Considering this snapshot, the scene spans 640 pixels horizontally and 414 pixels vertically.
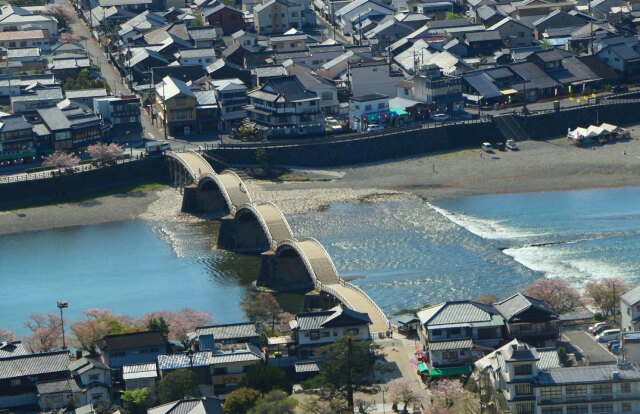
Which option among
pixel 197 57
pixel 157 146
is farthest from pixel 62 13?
pixel 157 146

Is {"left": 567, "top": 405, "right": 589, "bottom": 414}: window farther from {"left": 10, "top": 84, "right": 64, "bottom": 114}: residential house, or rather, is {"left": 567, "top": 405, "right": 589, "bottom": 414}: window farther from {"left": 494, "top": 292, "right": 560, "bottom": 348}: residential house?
{"left": 10, "top": 84, "right": 64, "bottom": 114}: residential house

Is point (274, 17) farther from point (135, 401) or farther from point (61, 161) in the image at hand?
point (135, 401)

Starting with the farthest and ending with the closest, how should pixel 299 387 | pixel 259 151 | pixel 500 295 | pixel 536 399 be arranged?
pixel 259 151 → pixel 500 295 → pixel 299 387 → pixel 536 399

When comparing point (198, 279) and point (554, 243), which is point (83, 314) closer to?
point (198, 279)

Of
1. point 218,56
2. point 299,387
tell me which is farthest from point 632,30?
point 299,387

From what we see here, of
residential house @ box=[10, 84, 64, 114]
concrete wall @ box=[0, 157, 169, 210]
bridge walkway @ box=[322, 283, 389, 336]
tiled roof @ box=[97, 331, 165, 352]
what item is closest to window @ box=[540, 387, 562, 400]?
bridge walkway @ box=[322, 283, 389, 336]

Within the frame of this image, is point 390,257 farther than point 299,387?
Yes

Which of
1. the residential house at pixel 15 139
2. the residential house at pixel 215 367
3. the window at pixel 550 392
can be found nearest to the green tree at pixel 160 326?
the residential house at pixel 215 367
